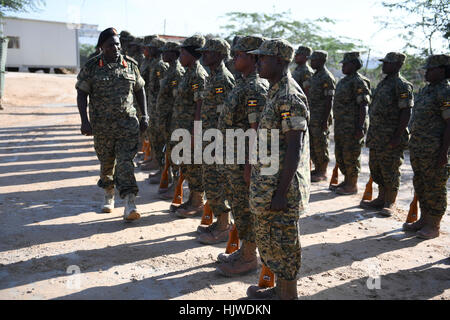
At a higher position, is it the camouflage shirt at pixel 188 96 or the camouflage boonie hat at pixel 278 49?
the camouflage boonie hat at pixel 278 49

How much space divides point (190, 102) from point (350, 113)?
2.95m

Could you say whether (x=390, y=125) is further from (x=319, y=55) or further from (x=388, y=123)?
(x=319, y=55)

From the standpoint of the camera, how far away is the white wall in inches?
1176

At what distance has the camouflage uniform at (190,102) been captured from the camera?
5.32 meters

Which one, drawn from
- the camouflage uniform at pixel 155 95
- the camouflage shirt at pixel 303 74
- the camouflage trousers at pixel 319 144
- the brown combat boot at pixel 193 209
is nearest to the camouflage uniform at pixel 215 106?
the brown combat boot at pixel 193 209

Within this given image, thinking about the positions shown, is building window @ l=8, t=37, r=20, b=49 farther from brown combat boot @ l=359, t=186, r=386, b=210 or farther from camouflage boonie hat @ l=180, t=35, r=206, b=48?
brown combat boot @ l=359, t=186, r=386, b=210

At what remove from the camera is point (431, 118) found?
4992mm

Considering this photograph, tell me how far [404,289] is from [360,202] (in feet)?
9.40

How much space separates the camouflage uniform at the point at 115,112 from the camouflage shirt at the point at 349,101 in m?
3.60

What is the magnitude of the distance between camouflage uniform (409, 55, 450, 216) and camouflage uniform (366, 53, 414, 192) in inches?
25.7

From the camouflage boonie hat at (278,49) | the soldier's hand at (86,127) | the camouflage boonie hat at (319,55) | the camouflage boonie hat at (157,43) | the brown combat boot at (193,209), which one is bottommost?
the brown combat boot at (193,209)

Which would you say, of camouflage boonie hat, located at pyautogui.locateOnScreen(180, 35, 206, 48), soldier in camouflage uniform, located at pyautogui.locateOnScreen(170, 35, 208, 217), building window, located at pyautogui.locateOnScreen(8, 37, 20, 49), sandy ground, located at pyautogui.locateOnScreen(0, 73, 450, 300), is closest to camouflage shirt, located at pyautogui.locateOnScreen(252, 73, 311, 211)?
sandy ground, located at pyautogui.locateOnScreen(0, 73, 450, 300)

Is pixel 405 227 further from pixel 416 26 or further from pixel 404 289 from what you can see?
pixel 416 26

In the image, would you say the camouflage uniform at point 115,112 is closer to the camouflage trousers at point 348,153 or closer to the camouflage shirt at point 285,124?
the camouflage shirt at point 285,124
